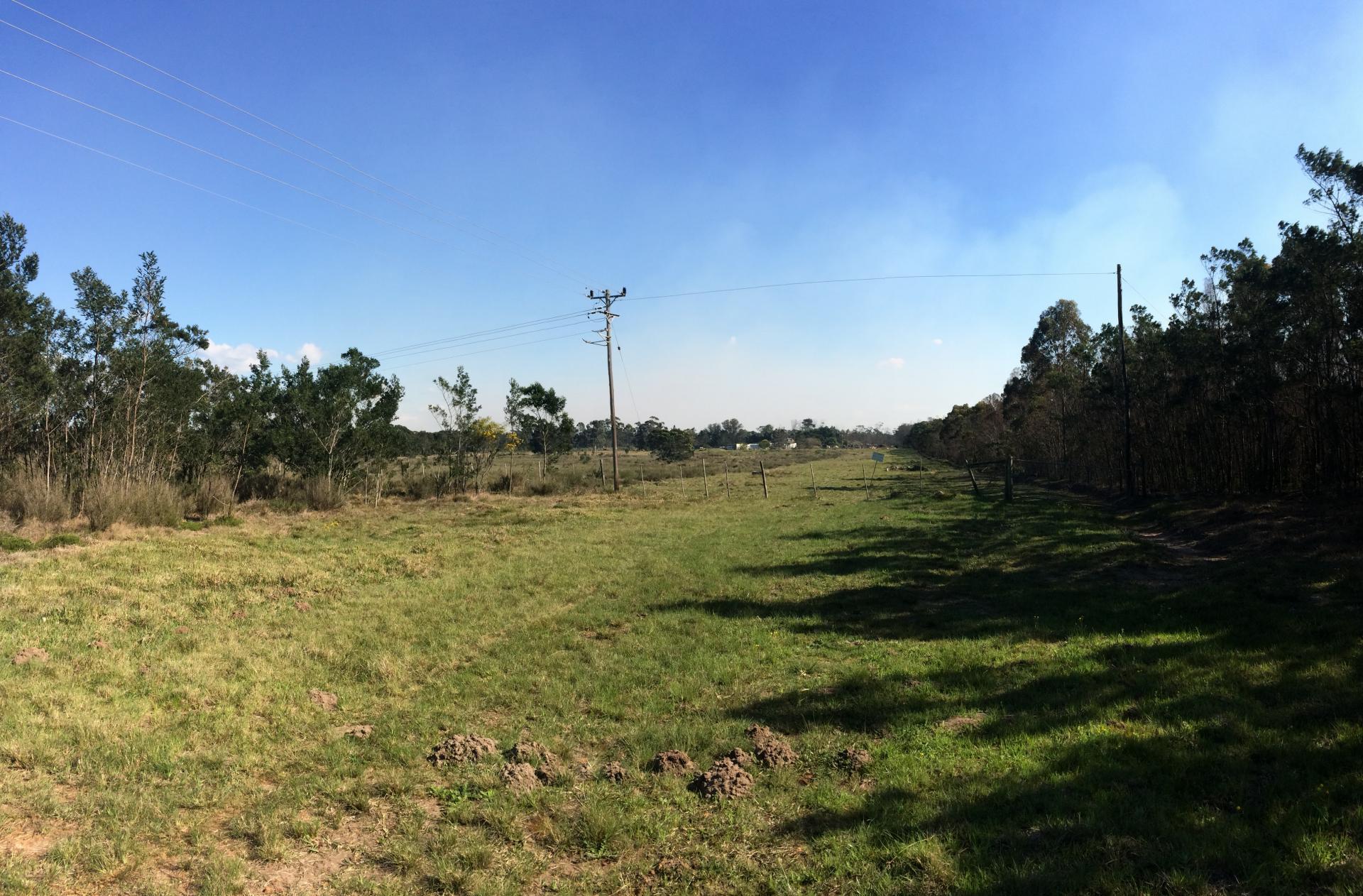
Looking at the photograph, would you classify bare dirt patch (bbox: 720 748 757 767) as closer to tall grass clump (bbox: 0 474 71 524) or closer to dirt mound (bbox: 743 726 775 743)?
dirt mound (bbox: 743 726 775 743)

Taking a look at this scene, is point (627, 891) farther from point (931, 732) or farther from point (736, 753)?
point (931, 732)

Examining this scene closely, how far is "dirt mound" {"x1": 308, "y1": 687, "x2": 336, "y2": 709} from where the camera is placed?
261 inches

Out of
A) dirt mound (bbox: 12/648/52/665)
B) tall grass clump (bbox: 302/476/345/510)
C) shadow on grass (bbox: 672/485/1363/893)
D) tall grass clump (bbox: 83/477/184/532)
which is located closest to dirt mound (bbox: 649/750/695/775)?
shadow on grass (bbox: 672/485/1363/893)

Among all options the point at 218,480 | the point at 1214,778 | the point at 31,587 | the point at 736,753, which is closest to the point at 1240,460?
the point at 1214,778

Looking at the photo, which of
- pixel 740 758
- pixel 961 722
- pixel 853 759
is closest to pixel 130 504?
pixel 740 758

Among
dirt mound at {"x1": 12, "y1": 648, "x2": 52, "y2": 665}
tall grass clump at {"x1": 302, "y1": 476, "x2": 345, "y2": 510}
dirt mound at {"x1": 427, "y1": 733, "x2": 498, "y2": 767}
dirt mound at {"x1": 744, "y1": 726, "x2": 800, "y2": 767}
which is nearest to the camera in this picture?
dirt mound at {"x1": 744, "y1": 726, "x2": 800, "y2": 767}

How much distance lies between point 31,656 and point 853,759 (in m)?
8.71

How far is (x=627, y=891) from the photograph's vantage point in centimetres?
363

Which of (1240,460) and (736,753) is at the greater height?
(1240,460)

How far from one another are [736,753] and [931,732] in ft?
5.74

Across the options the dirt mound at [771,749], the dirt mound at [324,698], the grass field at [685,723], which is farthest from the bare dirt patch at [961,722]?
the dirt mound at [324,698]

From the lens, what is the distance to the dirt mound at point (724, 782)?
4602 millimetres

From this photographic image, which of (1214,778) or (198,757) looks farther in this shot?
(198,757)

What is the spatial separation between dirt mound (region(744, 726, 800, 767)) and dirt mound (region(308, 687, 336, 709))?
4386 mm
